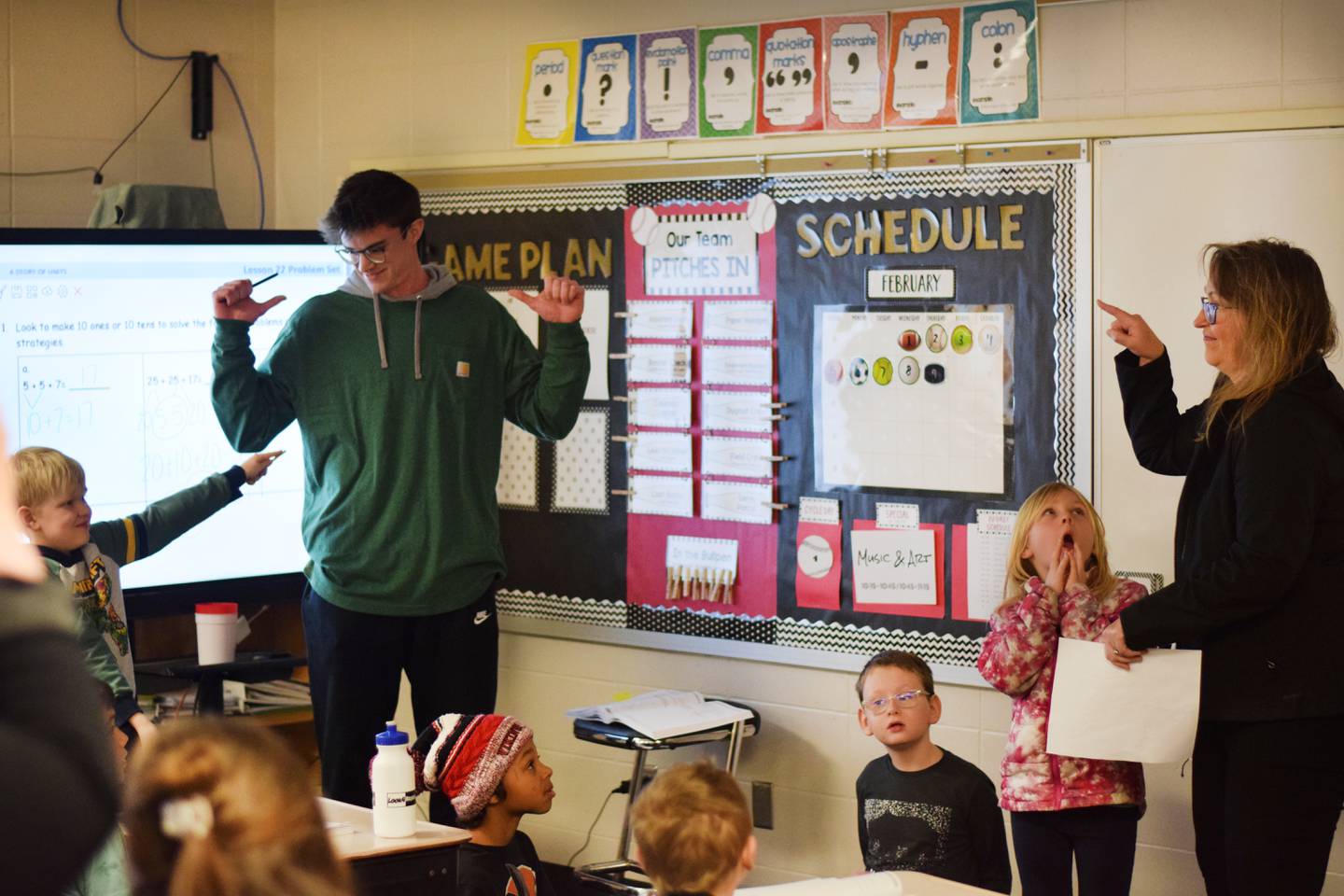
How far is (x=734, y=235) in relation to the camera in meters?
3.60

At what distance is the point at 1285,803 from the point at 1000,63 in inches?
68.2

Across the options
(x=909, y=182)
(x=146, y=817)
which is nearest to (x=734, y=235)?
(x=909, y=182)

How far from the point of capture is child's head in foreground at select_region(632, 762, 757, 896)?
1.64 meters

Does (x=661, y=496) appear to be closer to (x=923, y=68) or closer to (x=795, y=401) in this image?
(x=795, y=401)

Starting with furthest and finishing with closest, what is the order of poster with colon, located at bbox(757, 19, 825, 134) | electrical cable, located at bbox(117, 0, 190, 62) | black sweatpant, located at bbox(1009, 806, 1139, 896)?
electrical cable, located at bbox(117, 0, 190, 62)
poster with colon, located at bbox(757, 19, 825, 134)
black sweatpant, located at bbox(1009, 806, 1139, 896)

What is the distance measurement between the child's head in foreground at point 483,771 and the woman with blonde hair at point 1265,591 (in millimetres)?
1036

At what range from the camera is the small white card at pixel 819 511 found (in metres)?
3.48

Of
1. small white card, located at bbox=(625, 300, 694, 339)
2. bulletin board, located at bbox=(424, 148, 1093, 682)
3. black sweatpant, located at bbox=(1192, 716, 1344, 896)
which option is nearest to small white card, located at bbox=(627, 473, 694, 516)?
bulletin board, located at bbox=(424, 148, 1093, 682)

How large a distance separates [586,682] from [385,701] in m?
1.01

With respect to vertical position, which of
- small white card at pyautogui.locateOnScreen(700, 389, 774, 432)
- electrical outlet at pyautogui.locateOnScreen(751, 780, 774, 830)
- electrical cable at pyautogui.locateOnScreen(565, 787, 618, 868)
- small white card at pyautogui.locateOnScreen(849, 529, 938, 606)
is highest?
small white card at pyautogui.locateOnScreen(700, 389, 774, 432)

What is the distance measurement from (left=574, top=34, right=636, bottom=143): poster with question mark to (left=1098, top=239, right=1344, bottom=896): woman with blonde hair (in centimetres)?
→ 175

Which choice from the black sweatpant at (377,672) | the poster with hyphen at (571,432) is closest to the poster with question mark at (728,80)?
the poster with hyphen at (571,432)

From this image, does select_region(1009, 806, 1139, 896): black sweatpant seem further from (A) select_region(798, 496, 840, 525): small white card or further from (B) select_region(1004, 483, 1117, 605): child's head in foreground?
(A) select_region(798, 496, 840, 525): small white card

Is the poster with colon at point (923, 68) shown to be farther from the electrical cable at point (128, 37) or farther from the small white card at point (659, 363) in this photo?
the electrical cable at point (128, 37)
